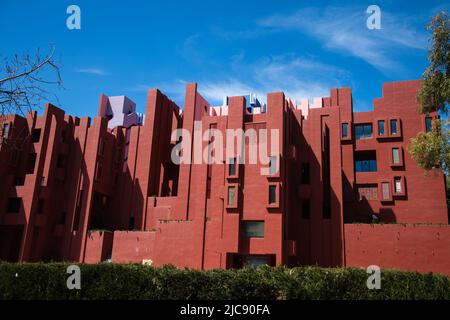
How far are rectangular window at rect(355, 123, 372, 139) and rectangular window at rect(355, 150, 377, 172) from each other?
1500 millimetres

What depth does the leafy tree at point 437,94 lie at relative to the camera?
2048cm

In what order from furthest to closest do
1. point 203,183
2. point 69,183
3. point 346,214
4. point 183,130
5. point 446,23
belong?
point 183,130 < point 69,183 < point 346,214 < point 203,183 < point 446,23

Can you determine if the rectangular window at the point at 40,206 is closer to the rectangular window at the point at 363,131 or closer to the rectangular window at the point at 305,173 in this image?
the rectangular window at the point at 305,173

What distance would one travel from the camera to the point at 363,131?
3975 centimetres

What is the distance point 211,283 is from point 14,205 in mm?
28956

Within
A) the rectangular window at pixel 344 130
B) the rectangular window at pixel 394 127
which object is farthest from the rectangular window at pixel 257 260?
the rectangular window at pixel 394 127

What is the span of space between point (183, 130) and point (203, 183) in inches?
405

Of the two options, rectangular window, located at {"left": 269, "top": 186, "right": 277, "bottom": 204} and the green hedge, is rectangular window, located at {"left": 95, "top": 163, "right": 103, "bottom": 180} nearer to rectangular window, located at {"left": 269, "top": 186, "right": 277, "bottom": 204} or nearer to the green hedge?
rectangular window, located at {"left": 269, "top": 186, "right": 277, "bottom": 204}

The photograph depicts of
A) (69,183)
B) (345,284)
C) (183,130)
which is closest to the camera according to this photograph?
(345,284)

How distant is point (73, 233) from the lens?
38344mm

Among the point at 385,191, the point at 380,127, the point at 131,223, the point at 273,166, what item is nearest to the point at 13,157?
the point at 131,223

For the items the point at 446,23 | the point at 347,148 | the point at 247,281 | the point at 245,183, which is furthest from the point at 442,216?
the point at 247,281

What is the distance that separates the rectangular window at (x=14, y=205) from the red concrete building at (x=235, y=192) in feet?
0.44
